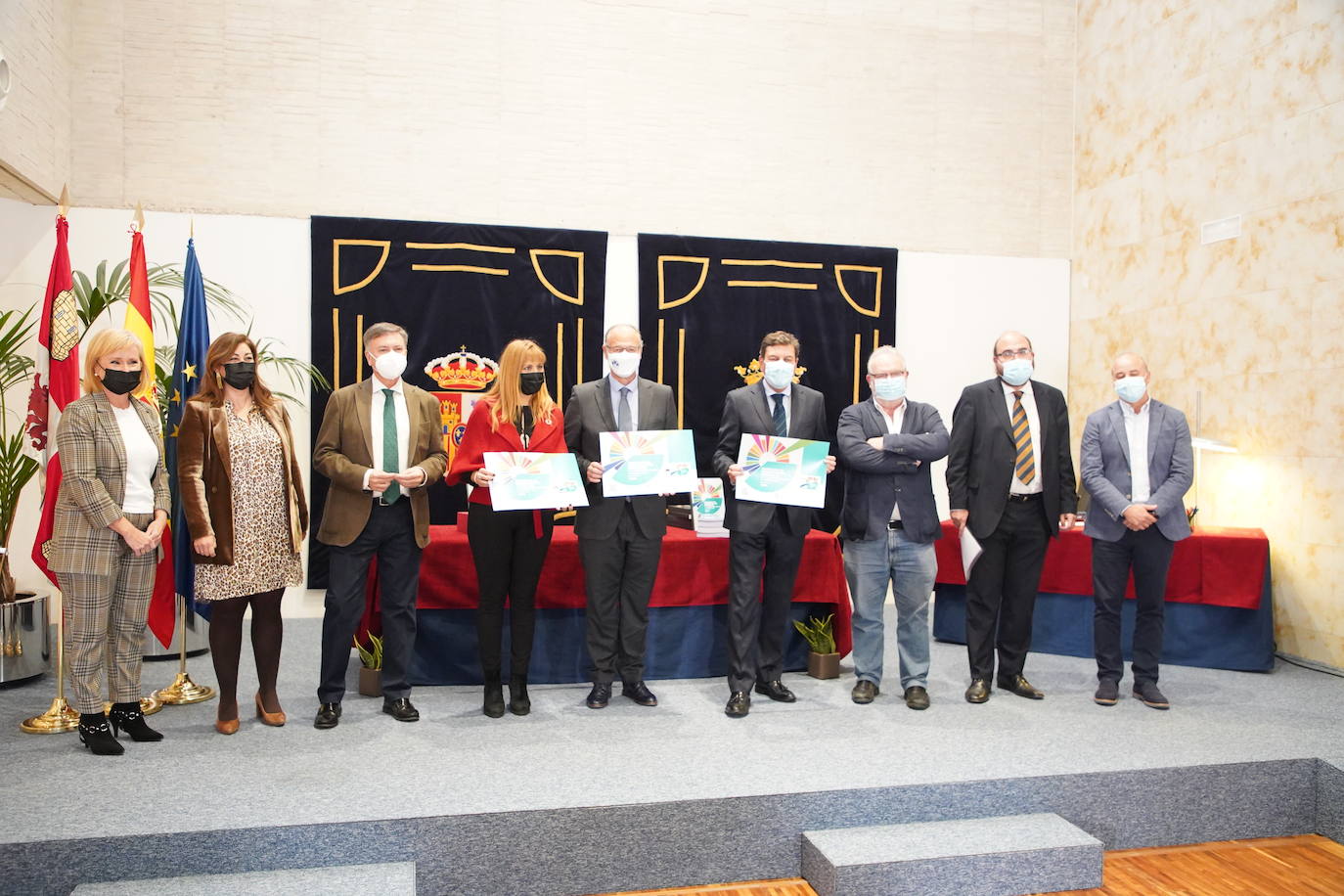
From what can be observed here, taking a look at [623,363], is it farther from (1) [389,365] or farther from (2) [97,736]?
(2) [97,736]

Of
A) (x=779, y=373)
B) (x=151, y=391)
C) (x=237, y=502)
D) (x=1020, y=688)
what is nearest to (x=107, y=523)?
(x=237, y=502)

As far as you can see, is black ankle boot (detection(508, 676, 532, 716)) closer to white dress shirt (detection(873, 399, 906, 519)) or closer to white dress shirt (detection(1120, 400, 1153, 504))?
white dress shirt (detection(873, 399, 906, 519))

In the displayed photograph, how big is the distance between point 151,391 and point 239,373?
0.81 meters

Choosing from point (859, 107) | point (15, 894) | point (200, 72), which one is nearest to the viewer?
point (15, 894)

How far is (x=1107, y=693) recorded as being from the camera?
412 cm

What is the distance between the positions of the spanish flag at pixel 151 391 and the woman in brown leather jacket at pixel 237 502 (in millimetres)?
347

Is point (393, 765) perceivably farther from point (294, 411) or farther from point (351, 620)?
point (294, 411)

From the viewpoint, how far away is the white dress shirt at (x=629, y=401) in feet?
12.7

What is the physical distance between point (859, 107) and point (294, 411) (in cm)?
408

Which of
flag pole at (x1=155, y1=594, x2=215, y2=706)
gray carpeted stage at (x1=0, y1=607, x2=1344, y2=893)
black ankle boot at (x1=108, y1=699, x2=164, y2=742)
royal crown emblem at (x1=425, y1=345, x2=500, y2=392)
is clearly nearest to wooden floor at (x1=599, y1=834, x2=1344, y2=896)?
gray carpeted stage at (x1=0, y1=607, x2=1344, y2=893)

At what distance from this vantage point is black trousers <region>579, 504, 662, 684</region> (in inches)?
152

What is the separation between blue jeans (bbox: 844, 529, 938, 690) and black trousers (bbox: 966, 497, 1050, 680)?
23 centimetres

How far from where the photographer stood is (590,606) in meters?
3.92

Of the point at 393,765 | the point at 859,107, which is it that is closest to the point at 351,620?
the point at 393,765
